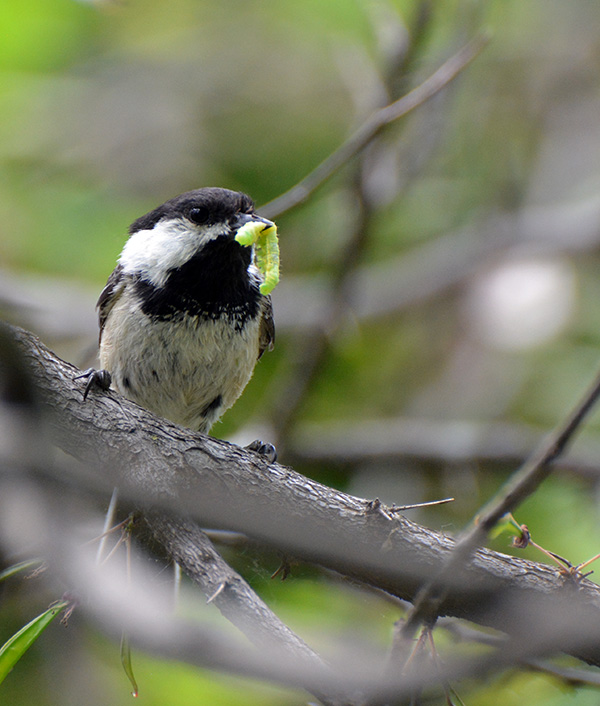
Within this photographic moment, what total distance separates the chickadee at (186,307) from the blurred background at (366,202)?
0.78 metres

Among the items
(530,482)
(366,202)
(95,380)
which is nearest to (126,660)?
(95,380)

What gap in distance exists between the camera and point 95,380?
2.45 meters

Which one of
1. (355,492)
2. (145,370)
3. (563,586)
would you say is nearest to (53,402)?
(145,370)

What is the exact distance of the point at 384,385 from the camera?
20.4ft

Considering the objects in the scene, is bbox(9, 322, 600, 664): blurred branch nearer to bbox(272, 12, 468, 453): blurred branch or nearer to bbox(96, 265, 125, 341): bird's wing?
bbox(96, 265, 125, 341): bird's wing

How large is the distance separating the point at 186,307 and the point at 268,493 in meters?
1.04

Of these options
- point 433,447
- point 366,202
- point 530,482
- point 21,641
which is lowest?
point 21,641

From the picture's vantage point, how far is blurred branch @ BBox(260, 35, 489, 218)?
350cm

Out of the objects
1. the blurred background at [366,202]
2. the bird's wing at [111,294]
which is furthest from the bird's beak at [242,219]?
the blurred background at [366,202]

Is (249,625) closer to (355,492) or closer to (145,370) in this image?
(145,370)

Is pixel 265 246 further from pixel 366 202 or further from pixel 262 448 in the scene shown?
pixel 366 202

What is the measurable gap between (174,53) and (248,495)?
17.9ft

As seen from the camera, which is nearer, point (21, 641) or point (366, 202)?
point (21, 641)

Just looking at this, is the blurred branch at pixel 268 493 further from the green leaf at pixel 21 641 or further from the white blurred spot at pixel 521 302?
the white blurred spot at pixel 521 302
